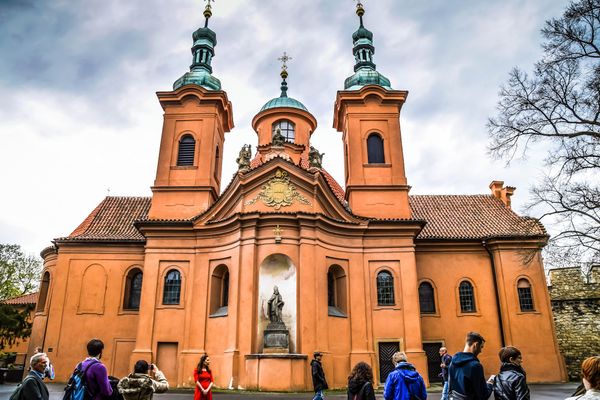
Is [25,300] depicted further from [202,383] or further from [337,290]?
A: [202,383]

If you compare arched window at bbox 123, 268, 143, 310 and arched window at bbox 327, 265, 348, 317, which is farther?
arched window at bbox 123, 268, 143, 310

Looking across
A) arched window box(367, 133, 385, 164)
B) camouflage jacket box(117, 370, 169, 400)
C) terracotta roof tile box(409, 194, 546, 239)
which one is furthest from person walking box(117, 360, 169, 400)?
terracotta roof tile box(409, 194, 546, 239)

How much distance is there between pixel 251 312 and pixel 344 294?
4.55m

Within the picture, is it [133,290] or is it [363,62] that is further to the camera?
[363,62]

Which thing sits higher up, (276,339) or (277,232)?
(277,232)

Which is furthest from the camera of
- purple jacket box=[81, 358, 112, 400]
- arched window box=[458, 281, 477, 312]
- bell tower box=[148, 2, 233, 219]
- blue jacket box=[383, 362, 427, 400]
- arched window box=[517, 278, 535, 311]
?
arched window box=[458, 281, 477, 312]

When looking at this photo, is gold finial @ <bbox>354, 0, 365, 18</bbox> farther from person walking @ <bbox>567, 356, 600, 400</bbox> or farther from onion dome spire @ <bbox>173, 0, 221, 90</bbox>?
person walking @ <bbox>567, 356, 600, 400</bbox>

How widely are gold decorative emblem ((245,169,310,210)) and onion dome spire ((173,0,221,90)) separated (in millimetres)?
7892

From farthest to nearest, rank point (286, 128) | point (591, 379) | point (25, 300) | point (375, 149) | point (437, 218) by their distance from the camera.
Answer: point (25, 300) < point (286, 128) < point (437, 218) < point (375, 149) < point (591, 379)

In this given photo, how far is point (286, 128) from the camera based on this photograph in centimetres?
2966

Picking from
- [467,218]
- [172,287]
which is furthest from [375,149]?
[172,287]

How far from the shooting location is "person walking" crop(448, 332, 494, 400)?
512 centimetres

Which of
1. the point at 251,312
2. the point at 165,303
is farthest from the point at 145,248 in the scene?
the point at 251,312

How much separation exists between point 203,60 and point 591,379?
27153 millimetres
